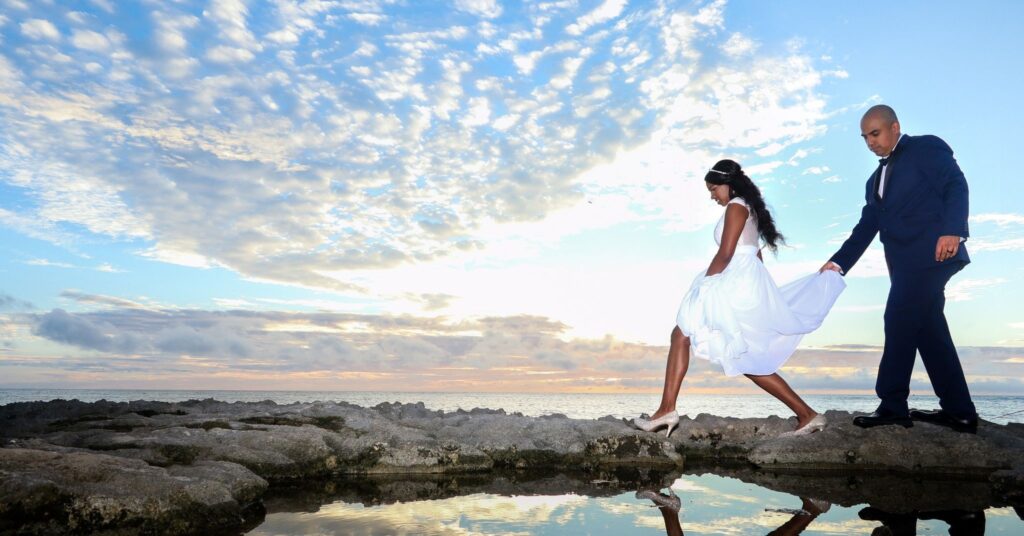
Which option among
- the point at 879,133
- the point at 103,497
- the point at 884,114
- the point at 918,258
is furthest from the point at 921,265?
the point at 103,497

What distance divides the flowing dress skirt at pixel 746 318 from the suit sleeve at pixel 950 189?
1.21 meters

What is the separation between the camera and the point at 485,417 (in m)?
6.91

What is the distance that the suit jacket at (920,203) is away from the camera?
228 inches

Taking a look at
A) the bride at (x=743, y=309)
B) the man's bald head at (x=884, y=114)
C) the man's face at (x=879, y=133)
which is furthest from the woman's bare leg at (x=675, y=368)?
the man's bald head at (x=884, y=114)

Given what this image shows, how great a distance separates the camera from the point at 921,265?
5945 millimetres

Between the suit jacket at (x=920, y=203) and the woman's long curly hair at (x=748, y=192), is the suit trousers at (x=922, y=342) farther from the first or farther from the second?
the woman's long curly hair at (x=748, y=192)

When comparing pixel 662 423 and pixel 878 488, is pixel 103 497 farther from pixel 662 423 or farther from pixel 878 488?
pixel 878 488

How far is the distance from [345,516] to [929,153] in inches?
225

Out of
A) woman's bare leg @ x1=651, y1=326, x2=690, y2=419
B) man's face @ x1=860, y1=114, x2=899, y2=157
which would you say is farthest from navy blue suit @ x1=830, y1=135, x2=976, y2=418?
woman's bare leg @ x1=651, y1=326, x2=690, y2=419

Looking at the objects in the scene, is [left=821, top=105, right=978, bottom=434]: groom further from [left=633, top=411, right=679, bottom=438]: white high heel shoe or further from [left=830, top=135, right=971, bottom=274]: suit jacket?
[left=633, top=411, right=679, bottom=438]: white high heel shoe

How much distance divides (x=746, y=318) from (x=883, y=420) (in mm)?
1573

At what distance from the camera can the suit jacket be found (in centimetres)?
580

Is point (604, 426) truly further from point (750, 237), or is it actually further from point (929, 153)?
point (929, 153)

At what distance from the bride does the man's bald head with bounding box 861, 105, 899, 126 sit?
122 centimetres
